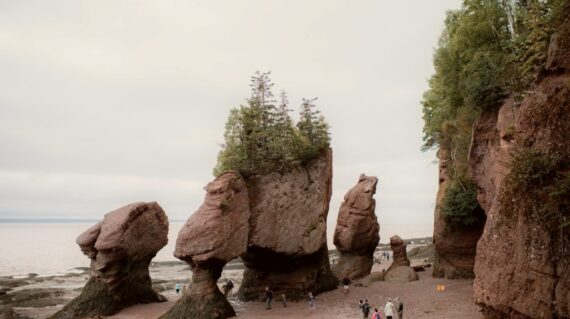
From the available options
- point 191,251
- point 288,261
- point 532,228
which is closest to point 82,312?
point 191,251

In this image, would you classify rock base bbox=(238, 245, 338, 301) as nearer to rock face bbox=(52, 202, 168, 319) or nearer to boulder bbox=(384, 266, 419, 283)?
boulder bbox=(384, 266, 419, 283)

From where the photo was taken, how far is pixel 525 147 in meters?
14.9

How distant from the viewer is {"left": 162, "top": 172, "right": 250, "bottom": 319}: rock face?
26047mm

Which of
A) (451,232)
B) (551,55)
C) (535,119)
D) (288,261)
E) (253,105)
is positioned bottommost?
(288,261)

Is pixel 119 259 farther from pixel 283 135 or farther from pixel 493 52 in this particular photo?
pixel 493 52

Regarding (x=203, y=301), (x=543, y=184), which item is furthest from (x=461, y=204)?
(x=203, y=301)

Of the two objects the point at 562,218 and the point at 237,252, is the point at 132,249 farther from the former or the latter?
the point at 562,218

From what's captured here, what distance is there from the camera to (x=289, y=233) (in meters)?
31.5

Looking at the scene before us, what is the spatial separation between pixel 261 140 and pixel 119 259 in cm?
1536

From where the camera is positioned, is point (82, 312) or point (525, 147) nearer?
point (525, 147)

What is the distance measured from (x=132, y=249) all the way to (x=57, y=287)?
2572cm

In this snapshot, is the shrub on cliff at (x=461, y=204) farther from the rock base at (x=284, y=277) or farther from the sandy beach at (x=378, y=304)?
the rock base at (x=284, y=277)

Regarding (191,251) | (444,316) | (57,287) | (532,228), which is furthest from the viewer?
(57,287)

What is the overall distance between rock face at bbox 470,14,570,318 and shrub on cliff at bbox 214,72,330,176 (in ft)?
62.3
